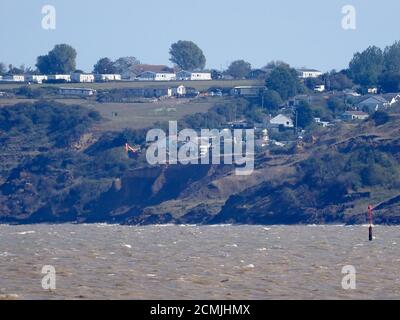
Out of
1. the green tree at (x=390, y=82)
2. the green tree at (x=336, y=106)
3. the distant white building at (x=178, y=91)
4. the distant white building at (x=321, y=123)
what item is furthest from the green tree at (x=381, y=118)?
the distant white building at (x=178, y=91)

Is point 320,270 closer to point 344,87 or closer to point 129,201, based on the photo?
point 129,201

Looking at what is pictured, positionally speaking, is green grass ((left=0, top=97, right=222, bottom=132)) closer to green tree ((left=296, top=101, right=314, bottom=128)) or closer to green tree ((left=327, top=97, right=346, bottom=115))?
green tree ((left=296, top=101, right=314, bottom=128))

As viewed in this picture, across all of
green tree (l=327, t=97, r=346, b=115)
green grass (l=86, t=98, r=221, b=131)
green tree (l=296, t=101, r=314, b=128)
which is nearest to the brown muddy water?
green grass (l=86, t=98, r=221, b=131)

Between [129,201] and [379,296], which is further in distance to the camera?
[129,201]

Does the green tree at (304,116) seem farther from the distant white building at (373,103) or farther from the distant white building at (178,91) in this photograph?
the distant white building at (178,91)
